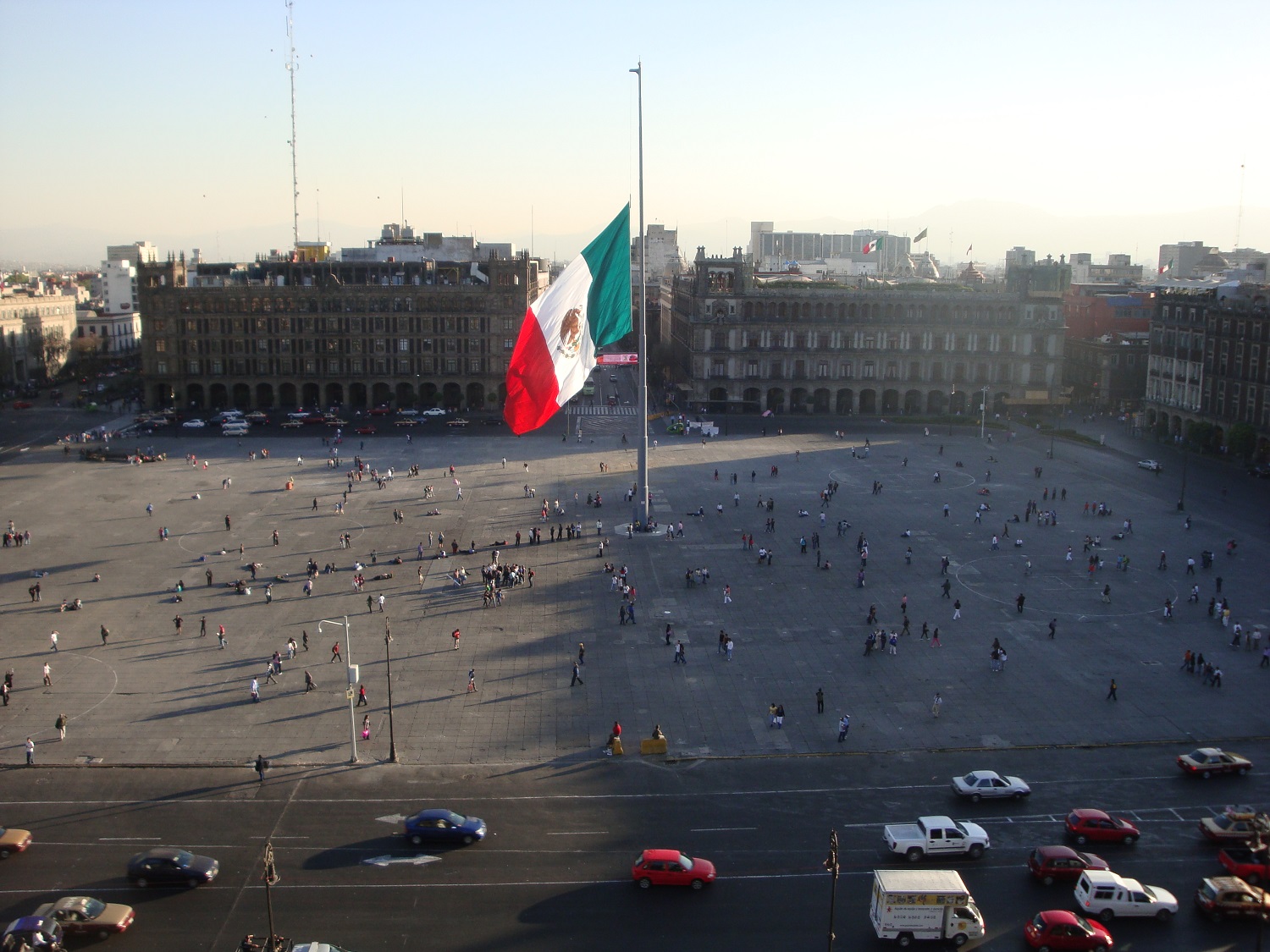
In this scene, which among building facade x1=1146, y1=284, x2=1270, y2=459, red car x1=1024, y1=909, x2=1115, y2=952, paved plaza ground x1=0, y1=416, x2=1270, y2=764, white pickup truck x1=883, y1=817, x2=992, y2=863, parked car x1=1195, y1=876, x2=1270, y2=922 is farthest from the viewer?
building facade x1=1146, y1=284, x2=1270, y2=459

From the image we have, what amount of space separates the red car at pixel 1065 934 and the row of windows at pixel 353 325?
11332 centimetres

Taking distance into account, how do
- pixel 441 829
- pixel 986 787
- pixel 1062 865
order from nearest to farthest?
pixel 1062 865, pixel 441 829, pixel 986 787

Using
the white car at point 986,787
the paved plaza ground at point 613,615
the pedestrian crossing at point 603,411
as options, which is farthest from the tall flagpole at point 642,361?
the pedestrian crossing at point 603,411

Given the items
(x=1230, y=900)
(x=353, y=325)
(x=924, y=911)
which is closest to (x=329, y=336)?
(x=353, y=325)

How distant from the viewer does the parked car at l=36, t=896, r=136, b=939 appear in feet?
103

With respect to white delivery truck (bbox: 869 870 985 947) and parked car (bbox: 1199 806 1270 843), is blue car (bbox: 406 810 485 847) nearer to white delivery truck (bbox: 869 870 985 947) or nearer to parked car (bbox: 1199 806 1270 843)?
white delivery truck (bbox: 869 870 985 947)

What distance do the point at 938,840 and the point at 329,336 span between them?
116 metres

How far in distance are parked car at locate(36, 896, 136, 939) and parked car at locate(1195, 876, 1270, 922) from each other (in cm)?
3246

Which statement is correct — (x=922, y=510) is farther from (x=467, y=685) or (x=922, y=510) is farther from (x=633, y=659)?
(x=467, y=685)

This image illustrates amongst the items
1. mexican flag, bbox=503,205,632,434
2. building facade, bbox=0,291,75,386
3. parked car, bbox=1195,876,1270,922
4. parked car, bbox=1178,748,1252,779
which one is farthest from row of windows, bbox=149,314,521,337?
parked car, bbox=1195,876,1270,922

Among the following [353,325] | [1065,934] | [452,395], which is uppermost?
[353,325]

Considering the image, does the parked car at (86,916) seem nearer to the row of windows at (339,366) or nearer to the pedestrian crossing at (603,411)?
the pedestrian crossing at (603,411)

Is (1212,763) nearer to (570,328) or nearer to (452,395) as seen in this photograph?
(570,328)

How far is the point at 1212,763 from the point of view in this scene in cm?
4156
